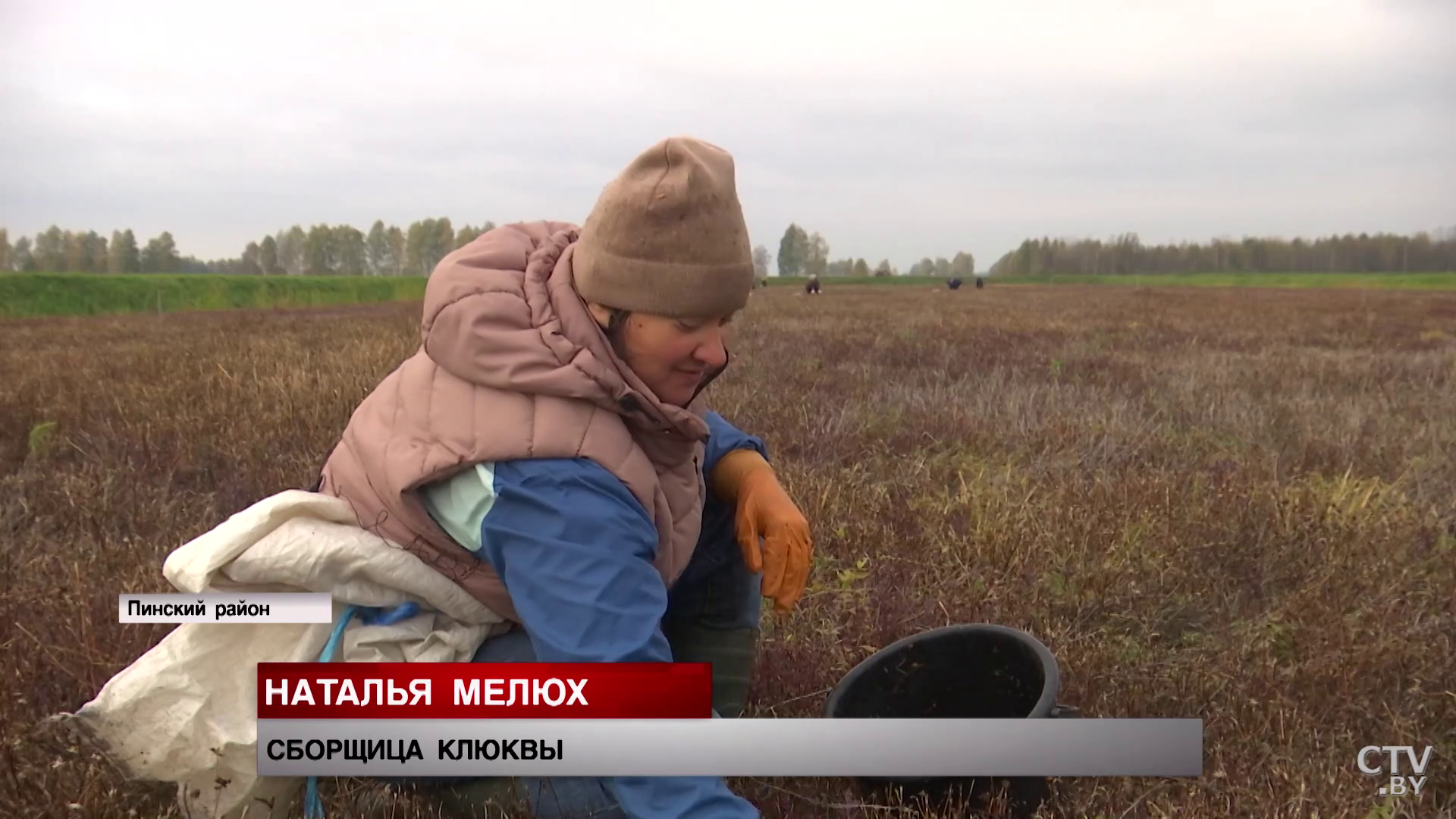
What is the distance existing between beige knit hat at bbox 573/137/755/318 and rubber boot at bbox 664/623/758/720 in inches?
35.6

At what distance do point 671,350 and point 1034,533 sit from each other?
199 cm

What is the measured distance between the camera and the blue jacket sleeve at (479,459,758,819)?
137 centimetres

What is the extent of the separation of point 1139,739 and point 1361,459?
3.61m

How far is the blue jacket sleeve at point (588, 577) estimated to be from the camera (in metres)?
1.37

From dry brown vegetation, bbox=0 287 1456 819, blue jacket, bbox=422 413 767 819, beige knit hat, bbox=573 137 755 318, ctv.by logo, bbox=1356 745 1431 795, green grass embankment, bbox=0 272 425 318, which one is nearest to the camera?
blue jacket, bbox=422 413 767 819

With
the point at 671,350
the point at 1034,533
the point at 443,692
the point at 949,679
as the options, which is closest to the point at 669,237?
the point at 671,350

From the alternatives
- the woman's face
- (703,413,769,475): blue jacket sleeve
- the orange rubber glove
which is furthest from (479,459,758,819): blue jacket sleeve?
(703,413,769,475): blue jacket sleeve

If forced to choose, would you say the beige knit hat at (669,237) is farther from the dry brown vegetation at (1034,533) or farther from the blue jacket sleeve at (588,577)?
the dry brown vegetation at (1034,533)

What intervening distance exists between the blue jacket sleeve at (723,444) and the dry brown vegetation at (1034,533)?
0.56 meters

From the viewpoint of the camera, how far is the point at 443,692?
156cm

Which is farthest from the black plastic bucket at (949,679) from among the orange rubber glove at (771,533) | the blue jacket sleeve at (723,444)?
the blue jacket sleeve at (723,444)

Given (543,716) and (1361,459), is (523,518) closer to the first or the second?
(543,716)

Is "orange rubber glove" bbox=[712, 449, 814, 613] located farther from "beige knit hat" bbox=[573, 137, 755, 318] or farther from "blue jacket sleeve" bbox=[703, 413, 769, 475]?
"beige knit hat" bbox=[573, 137, 755, 318]

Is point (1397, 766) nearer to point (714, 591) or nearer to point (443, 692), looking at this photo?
point (714, 591)
